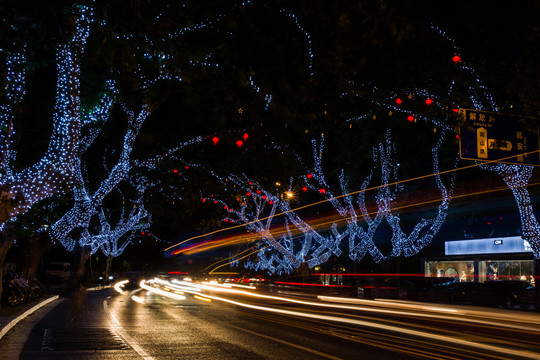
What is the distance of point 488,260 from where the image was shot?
36.5 meters

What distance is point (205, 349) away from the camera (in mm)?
10984

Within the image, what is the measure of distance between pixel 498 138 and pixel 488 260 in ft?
86.7

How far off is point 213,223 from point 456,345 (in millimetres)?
17843

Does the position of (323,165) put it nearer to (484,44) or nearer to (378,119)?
(378,119)

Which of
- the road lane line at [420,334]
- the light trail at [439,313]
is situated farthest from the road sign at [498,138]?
the light trail at [439,313]

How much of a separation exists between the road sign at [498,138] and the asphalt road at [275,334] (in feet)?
14.0

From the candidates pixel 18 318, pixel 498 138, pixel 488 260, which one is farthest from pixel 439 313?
pixel 488 260

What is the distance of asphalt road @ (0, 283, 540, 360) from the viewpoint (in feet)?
34.9

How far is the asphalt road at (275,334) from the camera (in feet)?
34.9

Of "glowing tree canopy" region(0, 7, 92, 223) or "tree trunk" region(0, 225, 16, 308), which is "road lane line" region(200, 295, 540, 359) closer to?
"glowing tree canopy" region(0, 7, 92, 223)

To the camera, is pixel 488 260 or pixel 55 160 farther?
pixel 488 260

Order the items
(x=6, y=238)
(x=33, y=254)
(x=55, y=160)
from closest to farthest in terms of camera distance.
Result: (x=55, y=160) → (x=6, y=238) → (x=33, y=254)

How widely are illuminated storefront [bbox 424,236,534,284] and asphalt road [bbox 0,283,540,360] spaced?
625 inches

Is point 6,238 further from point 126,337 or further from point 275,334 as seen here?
point 275,334
